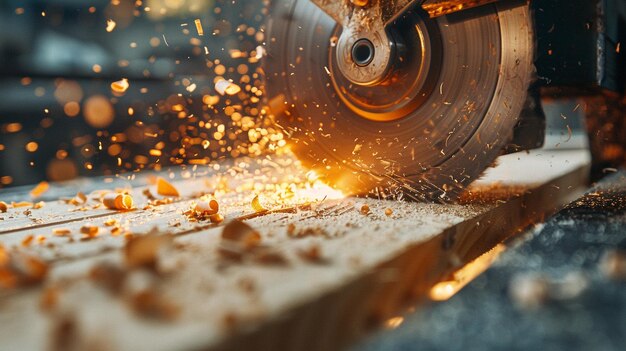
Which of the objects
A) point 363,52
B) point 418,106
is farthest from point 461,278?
point 363,52

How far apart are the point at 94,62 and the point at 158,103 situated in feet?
1.54

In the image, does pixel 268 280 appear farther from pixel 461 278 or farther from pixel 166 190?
pixel 166 190

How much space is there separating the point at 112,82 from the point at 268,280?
2963 millimetres

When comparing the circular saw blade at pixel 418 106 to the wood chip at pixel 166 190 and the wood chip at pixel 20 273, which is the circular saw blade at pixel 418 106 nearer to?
the wood chip at pixel 166 190

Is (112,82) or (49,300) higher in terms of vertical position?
(112,82)

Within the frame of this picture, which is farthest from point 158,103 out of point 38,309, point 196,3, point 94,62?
point 38,309

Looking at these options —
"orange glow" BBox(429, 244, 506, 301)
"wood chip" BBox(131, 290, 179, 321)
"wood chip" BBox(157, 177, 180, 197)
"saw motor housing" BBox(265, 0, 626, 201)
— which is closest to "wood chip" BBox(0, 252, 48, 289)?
"wood chip" BBox(131, 290, 179, 321)

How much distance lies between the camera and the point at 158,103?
3.50 meters

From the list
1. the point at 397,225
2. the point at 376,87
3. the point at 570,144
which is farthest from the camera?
the point at 570,144

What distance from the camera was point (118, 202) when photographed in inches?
54.2

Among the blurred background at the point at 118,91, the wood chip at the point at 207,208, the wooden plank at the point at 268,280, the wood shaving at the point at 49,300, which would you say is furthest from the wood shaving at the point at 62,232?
the blurred background at the point at 118,91

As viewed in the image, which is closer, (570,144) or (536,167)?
(536,167)

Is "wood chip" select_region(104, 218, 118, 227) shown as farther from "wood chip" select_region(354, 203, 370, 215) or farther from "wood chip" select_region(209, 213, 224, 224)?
"wood chip" select_region(354, 203, 370, 215)

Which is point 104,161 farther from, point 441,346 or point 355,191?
point 441,346
